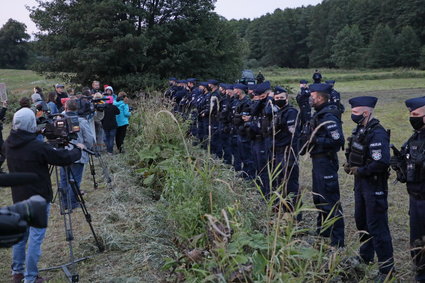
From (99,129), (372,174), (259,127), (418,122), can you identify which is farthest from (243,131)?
(99,129)

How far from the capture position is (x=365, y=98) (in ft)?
15.4

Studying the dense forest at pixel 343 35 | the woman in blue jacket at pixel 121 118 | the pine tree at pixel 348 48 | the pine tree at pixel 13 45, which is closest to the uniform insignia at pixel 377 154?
the woman in blue jacket at pixel 121 118

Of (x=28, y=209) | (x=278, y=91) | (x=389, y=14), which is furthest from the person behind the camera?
(x=389, y=14)

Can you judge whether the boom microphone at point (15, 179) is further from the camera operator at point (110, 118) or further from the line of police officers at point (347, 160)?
the camera operator at point (110, 118)

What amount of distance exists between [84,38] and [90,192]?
13.6 metres

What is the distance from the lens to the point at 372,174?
4.45 m

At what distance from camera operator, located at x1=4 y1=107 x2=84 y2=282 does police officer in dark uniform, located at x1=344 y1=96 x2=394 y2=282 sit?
130 inches

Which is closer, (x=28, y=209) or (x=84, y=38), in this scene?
(x=28, y=209)

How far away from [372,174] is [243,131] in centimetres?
400

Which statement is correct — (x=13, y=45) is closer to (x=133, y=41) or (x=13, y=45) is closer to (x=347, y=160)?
(x=133, y=41)

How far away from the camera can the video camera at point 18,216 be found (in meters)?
1.67

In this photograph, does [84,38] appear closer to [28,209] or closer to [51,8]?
[51,8]

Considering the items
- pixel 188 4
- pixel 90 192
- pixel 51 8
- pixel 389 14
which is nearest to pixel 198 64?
pixel 188 4

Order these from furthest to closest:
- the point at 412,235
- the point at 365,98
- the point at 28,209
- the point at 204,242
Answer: the point at 365,98, the point at 412,235, the point at 204,242, the point at 28,209
